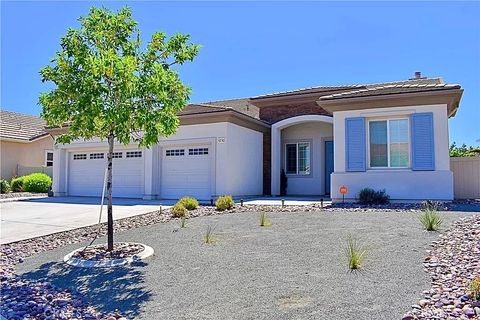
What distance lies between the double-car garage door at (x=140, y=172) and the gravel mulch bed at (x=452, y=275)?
1078 cm

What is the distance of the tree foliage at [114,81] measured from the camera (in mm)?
6387

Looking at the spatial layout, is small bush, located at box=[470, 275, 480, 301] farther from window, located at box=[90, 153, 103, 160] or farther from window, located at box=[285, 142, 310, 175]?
window, located at box=[90, 153, 103, 160]

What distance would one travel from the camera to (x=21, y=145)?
26.7 metres

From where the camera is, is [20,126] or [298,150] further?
[20,126]

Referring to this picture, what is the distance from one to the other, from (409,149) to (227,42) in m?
8.40

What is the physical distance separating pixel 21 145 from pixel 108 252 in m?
23.2

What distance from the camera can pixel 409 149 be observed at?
1341cm

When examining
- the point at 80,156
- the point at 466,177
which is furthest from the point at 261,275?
the point at 80,156

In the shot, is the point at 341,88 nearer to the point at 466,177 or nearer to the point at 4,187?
the point at 466,177

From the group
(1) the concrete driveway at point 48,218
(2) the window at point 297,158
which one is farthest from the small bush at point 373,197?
(1) the concrete driveway at point 48,218

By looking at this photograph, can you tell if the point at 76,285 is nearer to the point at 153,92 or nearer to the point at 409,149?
the point at 153,92

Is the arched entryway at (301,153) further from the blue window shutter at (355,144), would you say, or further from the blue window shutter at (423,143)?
the blue window shutter at (423,143)

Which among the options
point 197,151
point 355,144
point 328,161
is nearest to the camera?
point 355,144

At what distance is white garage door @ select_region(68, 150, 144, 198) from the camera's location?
60.7ft
